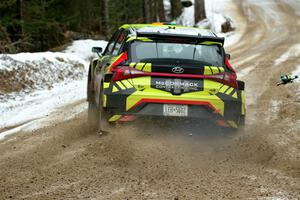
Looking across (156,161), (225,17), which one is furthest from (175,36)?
(225,17)

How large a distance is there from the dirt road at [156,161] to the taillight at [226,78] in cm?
68

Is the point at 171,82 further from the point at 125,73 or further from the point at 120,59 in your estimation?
the point at 120,59

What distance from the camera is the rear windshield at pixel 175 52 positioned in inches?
279

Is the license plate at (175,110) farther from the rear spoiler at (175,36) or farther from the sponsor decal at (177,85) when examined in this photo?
the rear spoiler at (175,36)

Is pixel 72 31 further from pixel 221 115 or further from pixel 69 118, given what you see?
pixel 221 115

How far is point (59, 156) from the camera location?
22.7ft

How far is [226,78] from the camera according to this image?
7.17m

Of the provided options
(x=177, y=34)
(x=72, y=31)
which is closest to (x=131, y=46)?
(x=177, y=34)

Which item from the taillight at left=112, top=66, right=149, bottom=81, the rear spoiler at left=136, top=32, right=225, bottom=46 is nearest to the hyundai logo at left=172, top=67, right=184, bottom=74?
the taillight at left=112, top=66, right=149, bottom=81

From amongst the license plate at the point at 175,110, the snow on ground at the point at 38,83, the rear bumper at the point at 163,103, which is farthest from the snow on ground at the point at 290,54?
the license plate at the point at 175,110

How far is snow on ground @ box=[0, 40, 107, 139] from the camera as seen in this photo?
11430 millimetres

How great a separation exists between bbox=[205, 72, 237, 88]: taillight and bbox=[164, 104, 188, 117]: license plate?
571 mm

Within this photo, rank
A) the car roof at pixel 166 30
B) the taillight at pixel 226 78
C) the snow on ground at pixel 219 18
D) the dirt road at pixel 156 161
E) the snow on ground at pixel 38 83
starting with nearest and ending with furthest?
the dirt road at pixel 156 161
the taillight at pixel 226 78
the car roof at pixel 166 30
the snow on ground at pixel 38 83
the snow on ground at pixel 219 18

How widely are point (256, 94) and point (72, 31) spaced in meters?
15.1
